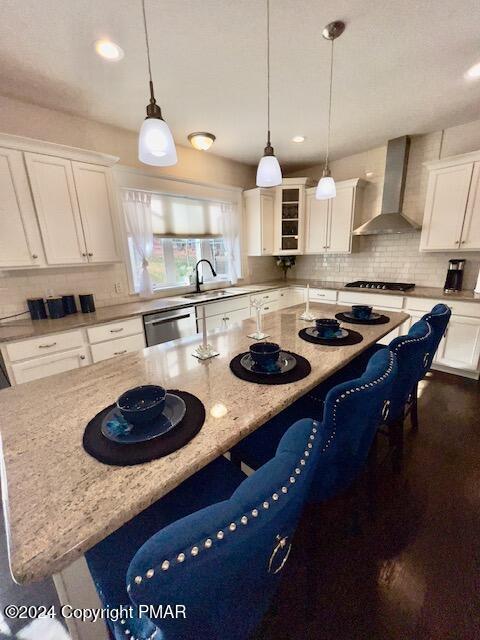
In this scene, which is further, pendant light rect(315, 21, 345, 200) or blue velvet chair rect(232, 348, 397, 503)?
pendant light rect(315, 21, 345, 200)

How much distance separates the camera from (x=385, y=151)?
3.44 m

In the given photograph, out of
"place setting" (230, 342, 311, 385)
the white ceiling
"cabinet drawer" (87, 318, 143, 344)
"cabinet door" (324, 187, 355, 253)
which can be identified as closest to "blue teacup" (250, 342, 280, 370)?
"place setting" (230, 342, 311, 385)

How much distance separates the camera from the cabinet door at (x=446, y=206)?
279 centimetres

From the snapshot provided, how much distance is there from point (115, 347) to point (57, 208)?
51.0 inches

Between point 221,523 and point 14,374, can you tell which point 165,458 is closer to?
point 221,523

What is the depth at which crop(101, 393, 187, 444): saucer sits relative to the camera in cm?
79

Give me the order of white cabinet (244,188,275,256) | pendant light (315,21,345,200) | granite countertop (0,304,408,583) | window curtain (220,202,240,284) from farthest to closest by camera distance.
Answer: white cabinet (244,188,275,256)
window curtain (220,202,240,284)
pendant light (315,21,345,200)
granite countertop (0,304,408,583)

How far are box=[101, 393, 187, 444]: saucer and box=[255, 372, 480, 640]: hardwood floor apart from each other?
0.95m

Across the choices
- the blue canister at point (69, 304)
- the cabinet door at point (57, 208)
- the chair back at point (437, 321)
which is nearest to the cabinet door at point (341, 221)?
the chair back at point (437, 321)

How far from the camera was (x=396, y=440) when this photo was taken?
1.65m

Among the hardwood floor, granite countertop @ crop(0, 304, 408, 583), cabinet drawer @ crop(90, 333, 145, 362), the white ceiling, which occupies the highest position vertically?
the white ceiling

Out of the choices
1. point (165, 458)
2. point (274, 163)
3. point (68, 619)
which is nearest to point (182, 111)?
point (274, 163)

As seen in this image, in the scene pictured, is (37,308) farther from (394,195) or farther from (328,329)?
(394,195)

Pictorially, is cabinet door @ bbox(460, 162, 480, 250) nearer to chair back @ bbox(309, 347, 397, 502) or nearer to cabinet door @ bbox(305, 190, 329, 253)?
cabinet door @ bbox(305, 190, 329, 253)
